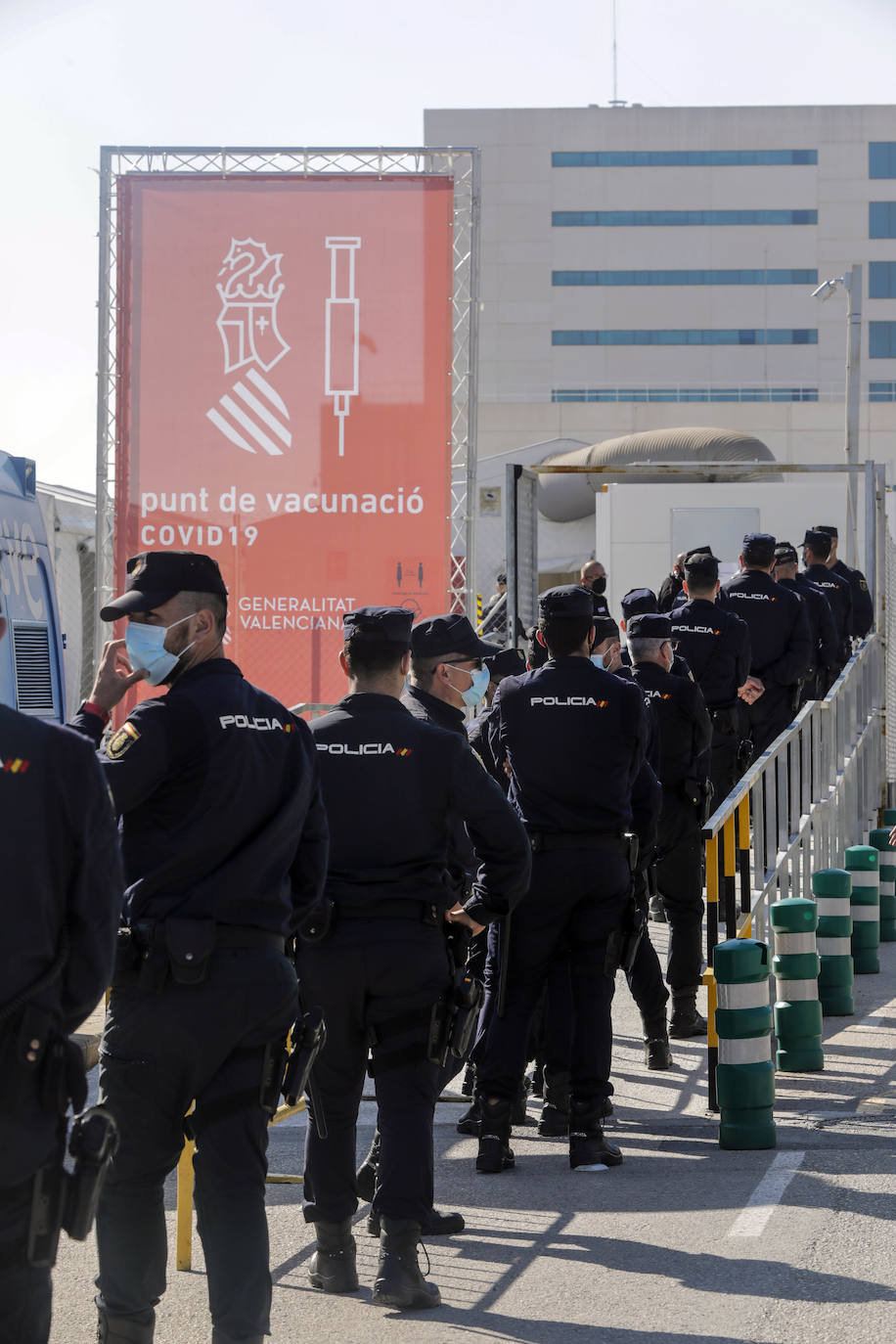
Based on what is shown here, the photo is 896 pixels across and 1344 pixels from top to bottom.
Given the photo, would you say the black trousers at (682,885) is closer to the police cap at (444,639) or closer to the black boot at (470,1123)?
the black boot at (470,1123)

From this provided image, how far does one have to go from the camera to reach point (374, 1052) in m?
5.12

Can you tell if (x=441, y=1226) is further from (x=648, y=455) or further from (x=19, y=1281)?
(x=648, y=455)

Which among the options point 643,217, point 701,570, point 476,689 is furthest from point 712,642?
point 643,217

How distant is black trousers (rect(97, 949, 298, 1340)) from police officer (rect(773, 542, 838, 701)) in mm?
9099

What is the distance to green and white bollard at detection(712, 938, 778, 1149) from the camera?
6.65 meters

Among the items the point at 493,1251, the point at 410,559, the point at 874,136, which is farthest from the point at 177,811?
the point at 874,136

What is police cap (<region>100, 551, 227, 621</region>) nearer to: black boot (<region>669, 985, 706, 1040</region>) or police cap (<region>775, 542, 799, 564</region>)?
black boot (<region>669, 985, 706, 1040</region>)

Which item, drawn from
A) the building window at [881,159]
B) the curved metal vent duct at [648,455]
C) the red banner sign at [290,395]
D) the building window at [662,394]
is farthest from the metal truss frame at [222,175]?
the building window at [881,159]

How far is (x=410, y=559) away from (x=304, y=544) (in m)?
0.80

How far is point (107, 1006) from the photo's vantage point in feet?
13.9

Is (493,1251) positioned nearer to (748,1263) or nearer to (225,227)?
(748,1263)

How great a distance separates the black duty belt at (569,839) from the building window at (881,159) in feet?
217

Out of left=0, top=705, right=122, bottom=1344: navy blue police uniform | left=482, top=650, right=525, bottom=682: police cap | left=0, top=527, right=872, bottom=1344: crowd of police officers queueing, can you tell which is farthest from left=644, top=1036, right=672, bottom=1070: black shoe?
left=0, top=705, right=122, bottom=1344: navy blue police uniform

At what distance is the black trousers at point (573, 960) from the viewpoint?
6.45m
